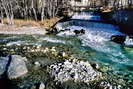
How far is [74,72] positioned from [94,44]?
1117 cm

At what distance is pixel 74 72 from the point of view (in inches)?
676

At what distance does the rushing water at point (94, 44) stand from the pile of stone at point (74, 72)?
8.54 feet

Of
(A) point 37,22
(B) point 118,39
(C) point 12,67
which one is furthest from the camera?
(A) point 37,22

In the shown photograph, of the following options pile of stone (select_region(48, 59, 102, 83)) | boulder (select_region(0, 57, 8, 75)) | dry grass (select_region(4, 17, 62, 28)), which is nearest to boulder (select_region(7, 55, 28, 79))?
boulder (select_region(0, 57, 8, 75))

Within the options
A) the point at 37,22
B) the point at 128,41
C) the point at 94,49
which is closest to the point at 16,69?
the point at 94,49

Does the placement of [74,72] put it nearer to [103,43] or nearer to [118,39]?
[103,43]

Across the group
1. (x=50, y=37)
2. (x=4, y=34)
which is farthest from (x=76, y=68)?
(x=4, y=34)

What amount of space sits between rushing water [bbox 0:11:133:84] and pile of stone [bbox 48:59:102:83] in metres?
2.60

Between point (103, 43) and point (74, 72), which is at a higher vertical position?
point (103, 43)

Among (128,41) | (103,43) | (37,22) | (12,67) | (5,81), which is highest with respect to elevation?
(37,22)

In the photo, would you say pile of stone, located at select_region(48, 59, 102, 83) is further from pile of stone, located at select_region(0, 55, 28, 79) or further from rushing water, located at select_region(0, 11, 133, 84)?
rushing water, located at select_region(0, 11, 133, 84)

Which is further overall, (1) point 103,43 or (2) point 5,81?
(1) point 103,43

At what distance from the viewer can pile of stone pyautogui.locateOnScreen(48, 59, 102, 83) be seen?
1647cm

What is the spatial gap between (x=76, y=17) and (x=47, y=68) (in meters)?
28.3
